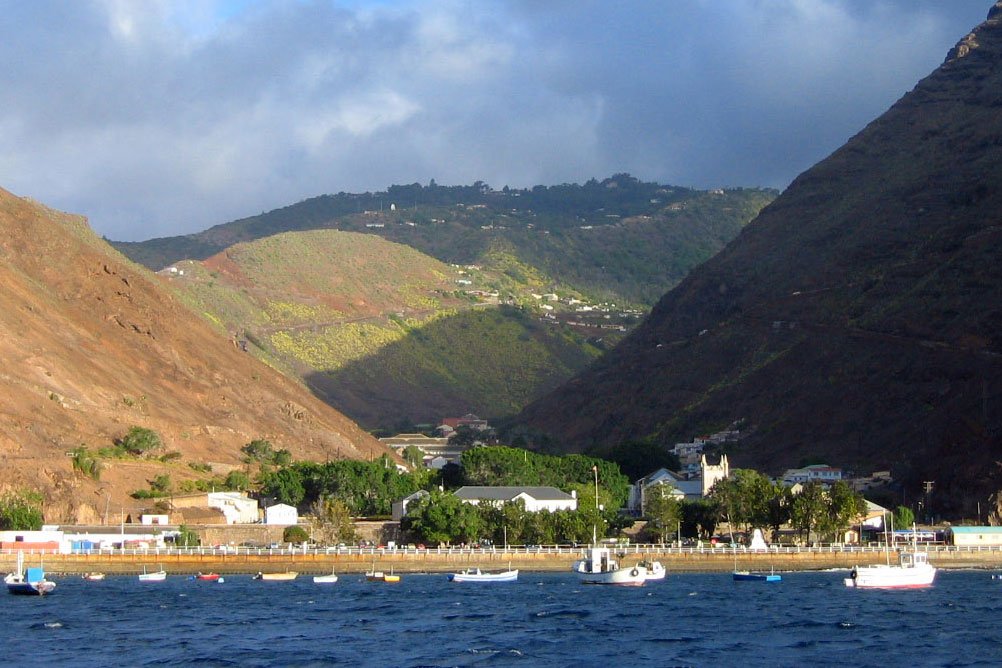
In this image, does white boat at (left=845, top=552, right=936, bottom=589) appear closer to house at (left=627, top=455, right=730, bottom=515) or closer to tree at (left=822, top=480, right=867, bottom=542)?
tree at (left=822, top=480, right=867, bottom=542)

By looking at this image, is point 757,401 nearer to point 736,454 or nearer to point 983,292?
point 736,454

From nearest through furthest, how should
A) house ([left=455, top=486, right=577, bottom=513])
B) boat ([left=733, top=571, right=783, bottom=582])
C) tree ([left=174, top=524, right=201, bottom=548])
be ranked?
1. boat ([left=733, top=571, right=783, bottom=582])
2. tree ([left=174, top=524, right=201, bottom=548])
3. house ([left=455, top=486, right=577, bottom=513])

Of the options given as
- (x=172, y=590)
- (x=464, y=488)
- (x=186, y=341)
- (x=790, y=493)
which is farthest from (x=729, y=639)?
(x=186, y=341)

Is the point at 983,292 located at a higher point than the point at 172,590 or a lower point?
higher

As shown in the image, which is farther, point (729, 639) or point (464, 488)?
point (464, 488)

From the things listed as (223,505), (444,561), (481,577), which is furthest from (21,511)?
(481,577)

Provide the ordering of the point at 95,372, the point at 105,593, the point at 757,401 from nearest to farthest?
the point at 105,593 < the point at 95,372 < the point at 757,401

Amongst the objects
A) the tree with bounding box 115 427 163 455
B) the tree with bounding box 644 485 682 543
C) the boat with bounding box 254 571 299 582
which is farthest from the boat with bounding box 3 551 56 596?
the tree with bounding box 644 485 682 543

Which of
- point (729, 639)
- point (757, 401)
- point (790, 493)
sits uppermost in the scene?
point (757, 401)
